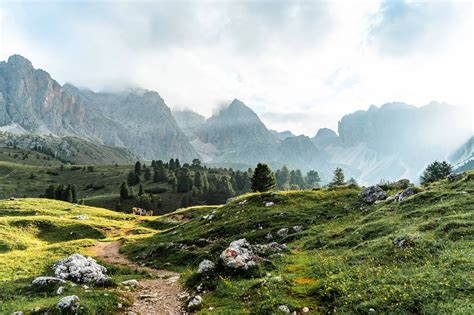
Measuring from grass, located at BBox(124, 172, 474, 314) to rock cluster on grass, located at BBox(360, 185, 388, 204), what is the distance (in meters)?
4.04

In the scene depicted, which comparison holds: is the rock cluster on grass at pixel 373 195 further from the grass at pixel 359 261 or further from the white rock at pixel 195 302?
the white rock at pixel 195 302

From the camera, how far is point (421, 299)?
53.9 feet

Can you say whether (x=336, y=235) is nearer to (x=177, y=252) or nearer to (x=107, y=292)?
(x=177, y=252)

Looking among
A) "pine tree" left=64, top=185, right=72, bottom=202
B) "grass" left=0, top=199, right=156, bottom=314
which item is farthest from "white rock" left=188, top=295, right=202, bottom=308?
"pine tree" left=64, top=185, right=72, bottom=202

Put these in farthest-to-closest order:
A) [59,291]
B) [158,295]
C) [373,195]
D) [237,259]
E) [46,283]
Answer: [373,195] → [237,259] → [158,295] → [46,283] → [59,291]

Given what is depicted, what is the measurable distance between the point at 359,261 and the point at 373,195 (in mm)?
30537

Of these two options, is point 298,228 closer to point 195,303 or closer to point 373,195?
point 373,195

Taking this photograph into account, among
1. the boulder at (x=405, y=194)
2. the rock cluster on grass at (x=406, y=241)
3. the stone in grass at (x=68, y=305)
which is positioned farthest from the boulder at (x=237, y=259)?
the boulder at (x=405, y=194)

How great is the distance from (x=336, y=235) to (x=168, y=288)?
18791mm

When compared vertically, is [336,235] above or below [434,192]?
below

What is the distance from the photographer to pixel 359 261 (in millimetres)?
24312

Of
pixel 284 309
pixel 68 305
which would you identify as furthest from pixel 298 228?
pixel 68 305

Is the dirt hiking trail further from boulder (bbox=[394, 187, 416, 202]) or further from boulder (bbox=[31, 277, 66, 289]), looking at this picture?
boulder (bbox=[394, 187, 416, 202])

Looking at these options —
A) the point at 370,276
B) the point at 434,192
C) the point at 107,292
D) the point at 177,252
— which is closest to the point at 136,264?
the point at 177,252
